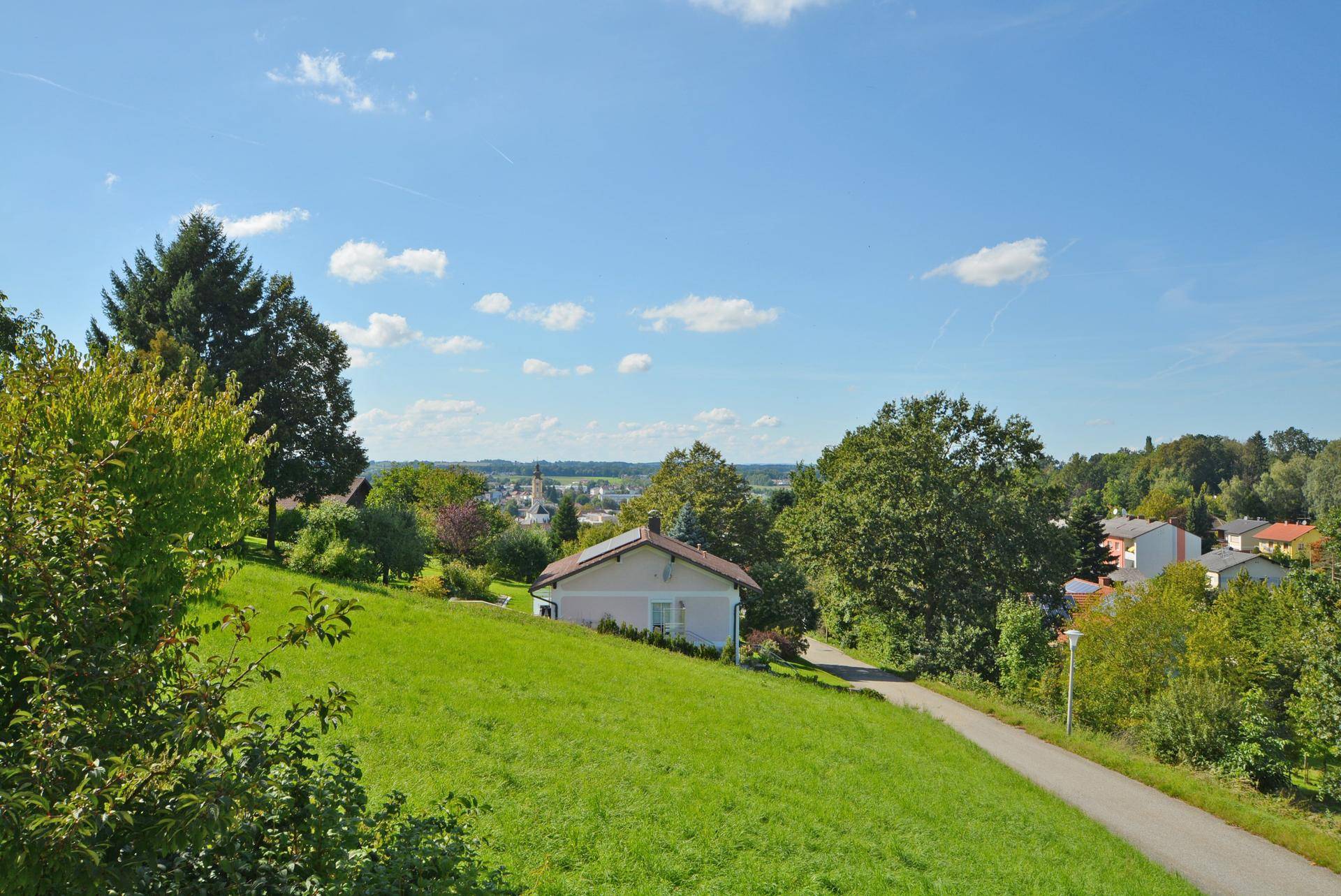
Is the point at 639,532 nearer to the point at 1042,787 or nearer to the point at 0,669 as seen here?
the point at 1042,787

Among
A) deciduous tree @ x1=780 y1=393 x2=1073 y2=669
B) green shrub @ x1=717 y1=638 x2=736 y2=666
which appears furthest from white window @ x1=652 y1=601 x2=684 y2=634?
deciduous tree @ x1=780 y1=393 x2=1073 y2=669

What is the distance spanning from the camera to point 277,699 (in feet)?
33.2

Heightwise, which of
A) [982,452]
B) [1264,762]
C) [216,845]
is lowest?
[1264,762]

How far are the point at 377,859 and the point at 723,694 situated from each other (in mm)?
12620

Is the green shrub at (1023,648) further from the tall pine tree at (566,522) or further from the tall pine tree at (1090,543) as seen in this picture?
the tall pine tree at (566,522)

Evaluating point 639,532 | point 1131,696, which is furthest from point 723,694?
point 1131,696

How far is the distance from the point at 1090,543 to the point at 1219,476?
343ft

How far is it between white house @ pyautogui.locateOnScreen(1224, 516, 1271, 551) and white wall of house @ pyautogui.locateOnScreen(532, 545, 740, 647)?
91.1 metres

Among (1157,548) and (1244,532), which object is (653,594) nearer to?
(1157,548)

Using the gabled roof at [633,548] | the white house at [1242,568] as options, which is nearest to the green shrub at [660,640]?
the gabled roof at [633,548]

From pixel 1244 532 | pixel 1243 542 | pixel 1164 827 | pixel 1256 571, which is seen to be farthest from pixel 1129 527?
pixel 1164 827

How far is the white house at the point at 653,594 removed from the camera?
96.0 feet

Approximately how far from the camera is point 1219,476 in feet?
481

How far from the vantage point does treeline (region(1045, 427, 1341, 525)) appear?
108 metres
